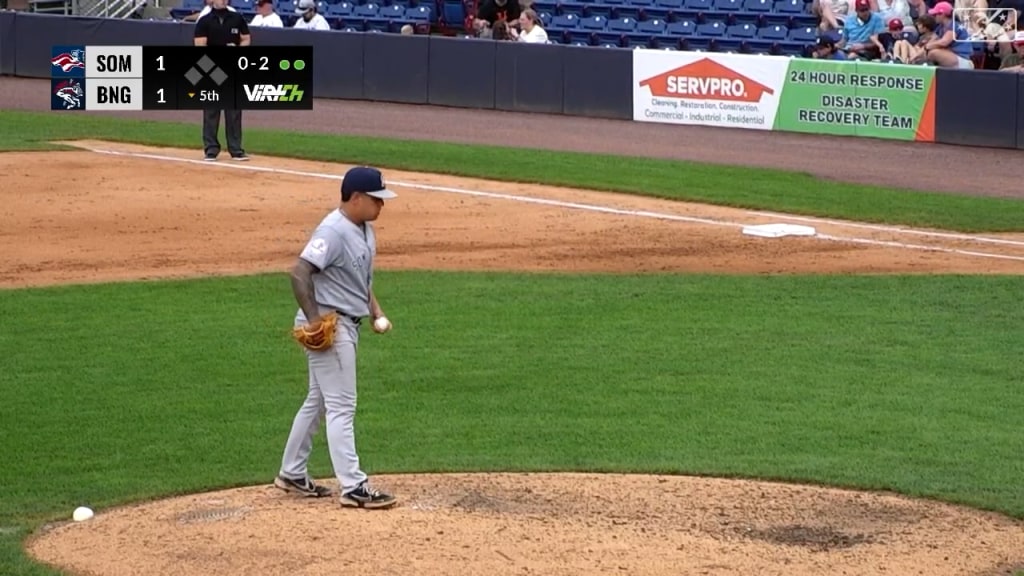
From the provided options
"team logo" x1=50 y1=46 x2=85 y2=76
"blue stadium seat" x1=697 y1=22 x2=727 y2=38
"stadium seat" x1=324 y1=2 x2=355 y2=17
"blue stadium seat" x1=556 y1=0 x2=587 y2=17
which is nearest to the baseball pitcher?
"blue stadium seat" x1=697 y1=22 x2=727 y2=38

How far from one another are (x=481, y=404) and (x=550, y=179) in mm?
10581

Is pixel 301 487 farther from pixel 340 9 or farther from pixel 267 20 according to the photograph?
pixel 340 9

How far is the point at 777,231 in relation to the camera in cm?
1770

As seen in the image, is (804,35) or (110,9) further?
(110,9)

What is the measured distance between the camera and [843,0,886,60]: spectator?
25.8m

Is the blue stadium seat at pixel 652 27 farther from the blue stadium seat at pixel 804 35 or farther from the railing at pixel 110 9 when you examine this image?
the railing at pixel 110 9

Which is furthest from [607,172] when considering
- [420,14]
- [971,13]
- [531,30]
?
[420,14]

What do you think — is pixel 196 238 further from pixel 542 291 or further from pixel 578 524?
pixel 578 524

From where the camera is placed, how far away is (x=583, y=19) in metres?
29.9

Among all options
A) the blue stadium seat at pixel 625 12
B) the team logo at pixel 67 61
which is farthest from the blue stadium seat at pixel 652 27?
the team logo at pixel 67 61

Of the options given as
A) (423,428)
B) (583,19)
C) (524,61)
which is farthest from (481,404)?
(583,19)

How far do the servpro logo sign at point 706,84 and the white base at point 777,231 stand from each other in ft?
27.6

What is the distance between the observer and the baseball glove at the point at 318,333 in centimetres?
805

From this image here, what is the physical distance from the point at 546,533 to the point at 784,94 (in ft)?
61.7
